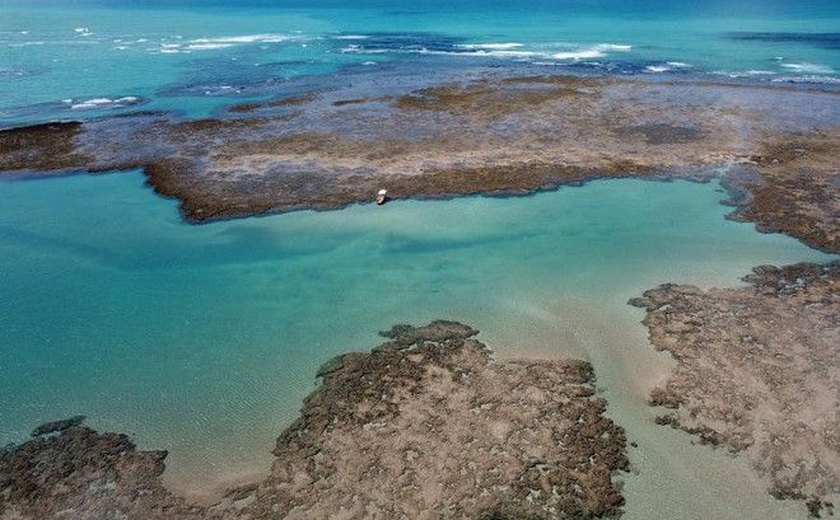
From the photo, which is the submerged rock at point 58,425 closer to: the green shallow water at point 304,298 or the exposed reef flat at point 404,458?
the exposed reef flat at point 404,458

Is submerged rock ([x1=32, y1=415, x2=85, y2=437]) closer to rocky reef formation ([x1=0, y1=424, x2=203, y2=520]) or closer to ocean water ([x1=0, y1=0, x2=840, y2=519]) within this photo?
rocky reef formation ([x1=0, y1=424, x2=203, y2=520])

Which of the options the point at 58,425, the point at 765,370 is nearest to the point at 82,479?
the point at 58,425

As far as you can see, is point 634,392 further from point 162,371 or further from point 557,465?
point 162,371

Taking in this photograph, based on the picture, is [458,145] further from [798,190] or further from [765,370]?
[765,370]

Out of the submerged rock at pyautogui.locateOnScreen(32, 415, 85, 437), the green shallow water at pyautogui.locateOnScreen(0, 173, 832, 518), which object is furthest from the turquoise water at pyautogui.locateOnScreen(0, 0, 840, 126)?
the submerged rock at pyautogui.locateOnScreen(32, 415, 85, 437)

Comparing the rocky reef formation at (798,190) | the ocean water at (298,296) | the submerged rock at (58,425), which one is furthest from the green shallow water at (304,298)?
the rocky reef formation at (798,190)


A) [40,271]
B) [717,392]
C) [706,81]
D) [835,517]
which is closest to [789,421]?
[717,392]
